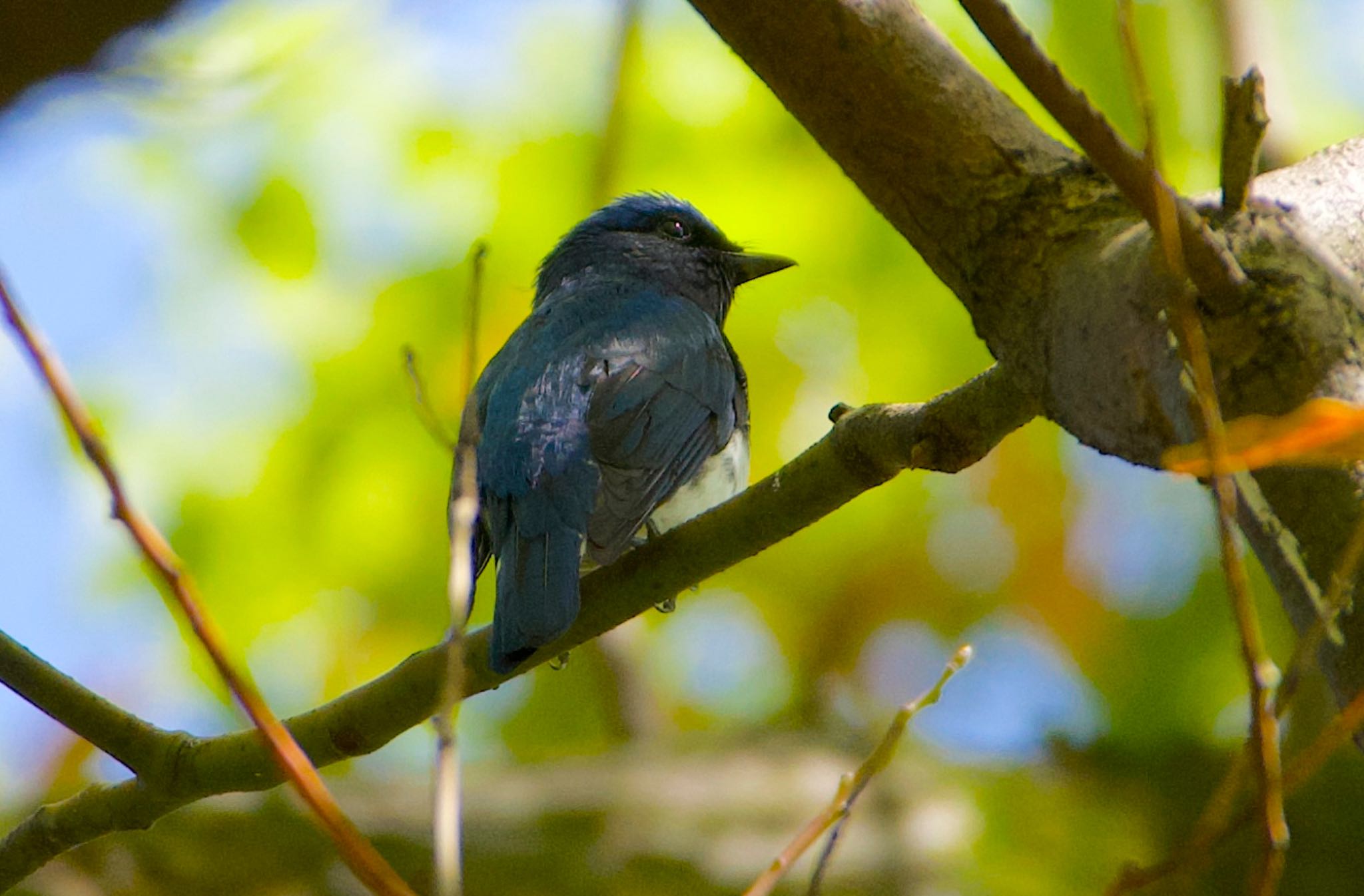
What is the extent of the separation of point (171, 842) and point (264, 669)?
0.90 m

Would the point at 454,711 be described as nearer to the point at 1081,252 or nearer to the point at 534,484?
the point at 1081,252

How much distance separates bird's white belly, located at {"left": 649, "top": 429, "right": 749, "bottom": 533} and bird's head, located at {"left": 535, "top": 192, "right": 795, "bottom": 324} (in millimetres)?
1125

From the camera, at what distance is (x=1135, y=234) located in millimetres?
2203

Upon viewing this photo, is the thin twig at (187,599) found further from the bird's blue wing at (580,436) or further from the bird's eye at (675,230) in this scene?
the bird's eye at (675,230)

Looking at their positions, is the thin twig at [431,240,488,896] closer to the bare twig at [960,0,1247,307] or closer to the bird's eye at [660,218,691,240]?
the bare twig at [960,0,1247,307]

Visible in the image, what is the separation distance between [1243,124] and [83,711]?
252 centimetres

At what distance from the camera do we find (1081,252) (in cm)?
233

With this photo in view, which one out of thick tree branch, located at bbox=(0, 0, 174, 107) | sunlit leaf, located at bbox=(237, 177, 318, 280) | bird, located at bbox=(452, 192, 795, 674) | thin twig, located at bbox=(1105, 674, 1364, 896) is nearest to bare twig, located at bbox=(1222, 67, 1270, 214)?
thin twig, located at bbox=(1105, 674, 1364, 896)

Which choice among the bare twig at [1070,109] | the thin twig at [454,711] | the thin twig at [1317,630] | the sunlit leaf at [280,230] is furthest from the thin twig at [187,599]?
the sunlit leaf at [280,230]

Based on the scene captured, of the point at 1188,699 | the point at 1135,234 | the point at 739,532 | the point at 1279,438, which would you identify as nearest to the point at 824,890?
the point at 1188,699

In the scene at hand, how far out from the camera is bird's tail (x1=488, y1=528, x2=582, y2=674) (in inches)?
126

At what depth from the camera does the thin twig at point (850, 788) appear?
2102 millimetres

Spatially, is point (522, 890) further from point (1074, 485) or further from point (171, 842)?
point (1074, 485)

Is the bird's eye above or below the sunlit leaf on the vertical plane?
below
